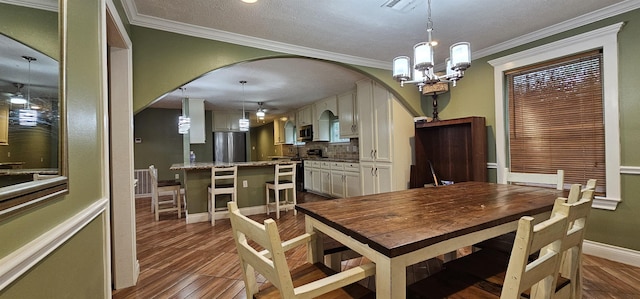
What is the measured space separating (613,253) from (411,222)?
2.69 meters

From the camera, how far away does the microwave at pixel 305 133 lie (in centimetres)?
701

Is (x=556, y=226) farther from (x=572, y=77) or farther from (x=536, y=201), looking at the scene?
(x=572, y=77)

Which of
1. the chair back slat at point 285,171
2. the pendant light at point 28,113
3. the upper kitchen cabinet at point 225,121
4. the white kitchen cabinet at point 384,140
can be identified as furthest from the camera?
the upper kitchen cabinet at point 225,121

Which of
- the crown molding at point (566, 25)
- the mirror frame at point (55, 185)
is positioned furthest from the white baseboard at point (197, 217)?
the crown molding at point (566, 25)

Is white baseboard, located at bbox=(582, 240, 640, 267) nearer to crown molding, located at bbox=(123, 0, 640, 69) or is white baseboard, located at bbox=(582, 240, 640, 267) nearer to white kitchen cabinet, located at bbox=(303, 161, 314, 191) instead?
crown molding, located at bbox=(123, 0, 640, 69)

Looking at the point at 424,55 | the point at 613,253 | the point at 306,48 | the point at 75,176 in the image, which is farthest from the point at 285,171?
the point at 613,253

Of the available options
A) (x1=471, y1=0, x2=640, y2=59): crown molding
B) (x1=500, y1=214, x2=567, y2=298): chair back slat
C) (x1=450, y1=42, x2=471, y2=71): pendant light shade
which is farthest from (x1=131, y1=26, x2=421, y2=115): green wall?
(x1=471, y1=0, x2=640, y2=59): crown molding

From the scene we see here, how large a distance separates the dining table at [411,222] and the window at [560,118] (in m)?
1.21

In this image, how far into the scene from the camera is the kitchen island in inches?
165

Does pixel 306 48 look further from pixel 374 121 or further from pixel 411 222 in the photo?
pixel 411 222

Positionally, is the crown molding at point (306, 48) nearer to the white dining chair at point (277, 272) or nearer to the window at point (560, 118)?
the window at point (560, 118)

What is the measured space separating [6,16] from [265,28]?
212cm

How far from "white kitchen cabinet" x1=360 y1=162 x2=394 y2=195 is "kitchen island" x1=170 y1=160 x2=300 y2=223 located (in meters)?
1.28

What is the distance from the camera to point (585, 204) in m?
1.15
